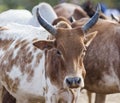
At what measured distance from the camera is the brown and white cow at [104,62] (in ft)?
31.8

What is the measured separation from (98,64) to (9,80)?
1133 mm

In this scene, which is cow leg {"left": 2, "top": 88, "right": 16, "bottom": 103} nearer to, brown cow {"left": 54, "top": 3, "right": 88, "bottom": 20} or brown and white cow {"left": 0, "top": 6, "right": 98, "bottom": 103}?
brown and white cow {"left": 0, "top": 6, "right": 98, "bottom": 103}

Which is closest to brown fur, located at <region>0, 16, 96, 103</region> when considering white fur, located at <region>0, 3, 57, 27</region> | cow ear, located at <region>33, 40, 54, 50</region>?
cow ear, located at <region>33, 40, 54, 50</region>

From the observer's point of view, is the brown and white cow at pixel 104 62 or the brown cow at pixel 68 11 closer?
the brown and white cow at pixel 104 62

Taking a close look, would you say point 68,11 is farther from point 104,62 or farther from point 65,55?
point 65,55

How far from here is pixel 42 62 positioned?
30.4ft

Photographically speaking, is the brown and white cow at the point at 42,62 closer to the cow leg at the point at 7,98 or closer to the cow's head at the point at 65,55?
the cow's head at the point at 65,55

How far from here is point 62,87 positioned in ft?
28.6

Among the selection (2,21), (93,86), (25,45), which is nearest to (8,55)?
(25,45)

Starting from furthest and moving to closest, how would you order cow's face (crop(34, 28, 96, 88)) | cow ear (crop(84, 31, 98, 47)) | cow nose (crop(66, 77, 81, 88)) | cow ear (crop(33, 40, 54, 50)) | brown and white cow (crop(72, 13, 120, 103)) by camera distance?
brown and white cow (crop(72, 13, 120, 103)), cow ear (crop(84, 31, 98, 47)), cow ear (crop(33, 40, 54, 50)), cow's face (crop(34, 28, 96, 88)), cow nose (crop(66, 77, 81, 88))

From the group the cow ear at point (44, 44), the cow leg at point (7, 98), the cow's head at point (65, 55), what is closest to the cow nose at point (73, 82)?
the cow's head at point (65, 55)

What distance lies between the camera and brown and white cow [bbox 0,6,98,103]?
861cm

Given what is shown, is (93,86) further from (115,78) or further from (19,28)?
(19,28)

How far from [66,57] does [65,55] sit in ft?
0.08
